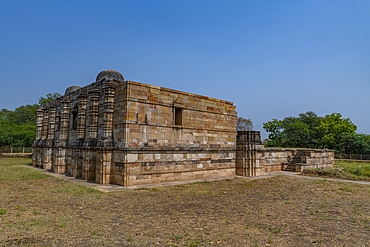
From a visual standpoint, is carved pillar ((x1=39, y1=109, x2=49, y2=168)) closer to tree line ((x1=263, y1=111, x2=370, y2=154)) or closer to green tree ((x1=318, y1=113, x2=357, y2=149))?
tree line ((x1=263, y1=111, x2=370, y2=154))

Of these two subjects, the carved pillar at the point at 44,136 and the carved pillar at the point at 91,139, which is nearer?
the carved pillar at the point at 91,139

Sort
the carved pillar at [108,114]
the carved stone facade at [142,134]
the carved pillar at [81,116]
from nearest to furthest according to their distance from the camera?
the carved stone facade at [142,134] < the carved pillar at [108,114] < the carved pillar at [81,116]

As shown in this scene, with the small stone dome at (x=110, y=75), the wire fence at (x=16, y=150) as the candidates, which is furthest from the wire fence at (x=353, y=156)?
the wire fence at (x=16, y=150)

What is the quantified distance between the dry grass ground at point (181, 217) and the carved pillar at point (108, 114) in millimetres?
2665

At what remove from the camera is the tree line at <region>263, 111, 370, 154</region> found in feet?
126

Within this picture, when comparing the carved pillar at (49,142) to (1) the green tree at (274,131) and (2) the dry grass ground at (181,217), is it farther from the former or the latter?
(1) the green tree at (274,131)

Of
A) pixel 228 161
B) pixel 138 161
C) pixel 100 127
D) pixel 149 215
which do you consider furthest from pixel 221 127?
pixel 149 215

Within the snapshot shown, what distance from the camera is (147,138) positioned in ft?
39.5

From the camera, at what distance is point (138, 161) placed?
37.9 feet

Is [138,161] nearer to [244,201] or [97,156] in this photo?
[97,156]

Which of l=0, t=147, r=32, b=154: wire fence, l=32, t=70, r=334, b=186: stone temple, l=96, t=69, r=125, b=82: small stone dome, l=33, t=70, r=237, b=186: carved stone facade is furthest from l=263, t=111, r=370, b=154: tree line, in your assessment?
l=0, t=147, r=32, b=154: wire fence

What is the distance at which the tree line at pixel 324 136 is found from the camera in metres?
38.5

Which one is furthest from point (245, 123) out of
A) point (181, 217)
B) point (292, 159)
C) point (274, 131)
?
point (181, 217)

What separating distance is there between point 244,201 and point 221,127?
24.7 ft
